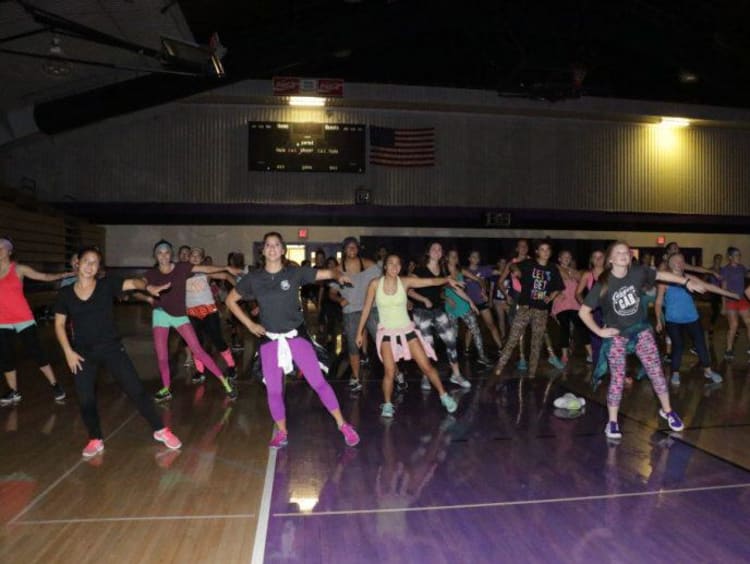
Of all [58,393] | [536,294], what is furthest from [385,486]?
[58,393]

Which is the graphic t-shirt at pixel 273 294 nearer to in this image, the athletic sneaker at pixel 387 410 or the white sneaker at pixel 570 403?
the athletic sneaker at pixel 387 410

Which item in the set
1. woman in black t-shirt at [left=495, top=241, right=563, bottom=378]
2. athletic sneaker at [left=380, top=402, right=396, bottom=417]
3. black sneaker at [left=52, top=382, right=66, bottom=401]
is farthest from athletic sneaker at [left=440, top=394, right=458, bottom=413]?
black sneaker at [left=52, top=382, right=66, bottom=401]

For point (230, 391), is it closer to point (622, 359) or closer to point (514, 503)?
point (514, 503)

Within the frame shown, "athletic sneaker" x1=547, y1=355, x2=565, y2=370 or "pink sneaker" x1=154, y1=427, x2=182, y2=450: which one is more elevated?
"athletic sneaker" x1=547, y1=355, x2=565, y2=370

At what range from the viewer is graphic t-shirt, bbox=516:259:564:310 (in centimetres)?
676

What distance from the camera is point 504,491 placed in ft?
12.1

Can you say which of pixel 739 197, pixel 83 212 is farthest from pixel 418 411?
pixel 739 197

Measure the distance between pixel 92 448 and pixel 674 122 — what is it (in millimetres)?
21700

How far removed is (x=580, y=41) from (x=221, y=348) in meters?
14.1

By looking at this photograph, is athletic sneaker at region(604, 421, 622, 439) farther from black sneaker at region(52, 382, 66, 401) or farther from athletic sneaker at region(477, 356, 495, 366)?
black sneaker at region(52, 382, 66, 401)

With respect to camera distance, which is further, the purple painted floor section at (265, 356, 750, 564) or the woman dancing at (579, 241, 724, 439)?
the woman dancing at (579, 241, 724, 439)

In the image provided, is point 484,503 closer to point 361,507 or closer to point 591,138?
point 361,507

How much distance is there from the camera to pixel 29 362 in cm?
879

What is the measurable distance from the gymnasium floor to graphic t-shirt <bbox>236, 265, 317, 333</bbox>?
1.14 metres
